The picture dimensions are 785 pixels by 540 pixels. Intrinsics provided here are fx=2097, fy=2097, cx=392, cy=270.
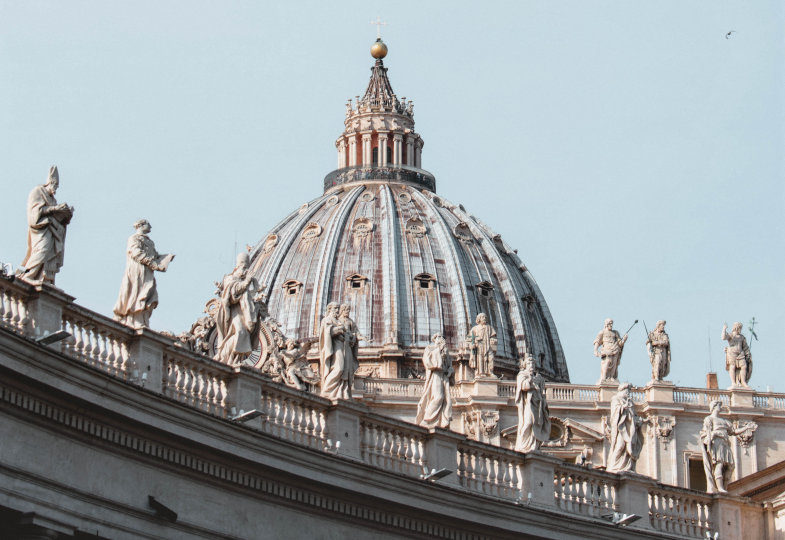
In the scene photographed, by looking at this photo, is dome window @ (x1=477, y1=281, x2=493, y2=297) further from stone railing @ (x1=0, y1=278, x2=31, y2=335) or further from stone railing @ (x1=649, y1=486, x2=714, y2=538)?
stone railing @ (x1=0, y1=278, x2=31, y2=335)

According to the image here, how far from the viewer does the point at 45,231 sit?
26.7 m

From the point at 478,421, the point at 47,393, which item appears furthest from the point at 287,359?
the point at 47,393

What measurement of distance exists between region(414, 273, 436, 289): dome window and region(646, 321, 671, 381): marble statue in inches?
1983

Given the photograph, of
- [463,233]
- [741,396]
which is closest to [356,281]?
[463,233]

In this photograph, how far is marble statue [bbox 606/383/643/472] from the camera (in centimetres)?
3481

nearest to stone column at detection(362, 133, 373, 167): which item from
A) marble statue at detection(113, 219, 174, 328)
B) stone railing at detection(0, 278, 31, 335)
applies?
marble statue at detection(113, 219, 174, 328)

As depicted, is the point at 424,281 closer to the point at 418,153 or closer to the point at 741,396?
the point at 418,153

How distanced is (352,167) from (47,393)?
121 meters

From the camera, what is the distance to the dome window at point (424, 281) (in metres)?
135

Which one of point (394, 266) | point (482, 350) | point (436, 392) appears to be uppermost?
point (394, 266)

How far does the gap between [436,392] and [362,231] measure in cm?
10588

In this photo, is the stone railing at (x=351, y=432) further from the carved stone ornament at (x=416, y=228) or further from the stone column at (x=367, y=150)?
the stone column at (x=367, y=150)

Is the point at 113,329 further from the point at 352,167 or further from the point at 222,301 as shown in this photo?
the point at 352,167

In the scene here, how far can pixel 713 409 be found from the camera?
121ft
